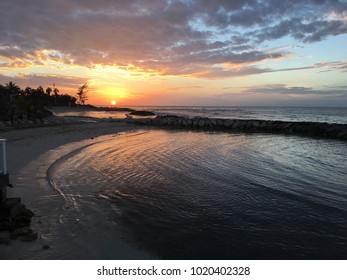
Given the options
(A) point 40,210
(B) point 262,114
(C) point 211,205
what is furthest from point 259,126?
(B) point 262,114

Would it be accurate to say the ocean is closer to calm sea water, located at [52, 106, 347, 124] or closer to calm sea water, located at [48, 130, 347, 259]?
calm sea water, located at [48, 130, 347, 259]

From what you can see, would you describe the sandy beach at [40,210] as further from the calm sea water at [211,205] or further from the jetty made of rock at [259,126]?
the jetty made of rock at [259,126]

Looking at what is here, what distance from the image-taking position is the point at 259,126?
36.6m

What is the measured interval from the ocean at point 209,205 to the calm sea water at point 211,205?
0.02 meters

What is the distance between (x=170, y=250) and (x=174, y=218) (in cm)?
154

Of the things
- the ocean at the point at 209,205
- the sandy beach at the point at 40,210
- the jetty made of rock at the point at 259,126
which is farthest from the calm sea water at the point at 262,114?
the ocean at the point at 209,205

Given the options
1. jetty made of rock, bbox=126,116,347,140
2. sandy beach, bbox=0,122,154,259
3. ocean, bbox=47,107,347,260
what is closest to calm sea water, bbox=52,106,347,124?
jetty made of rock, bbox=126,116,347,140

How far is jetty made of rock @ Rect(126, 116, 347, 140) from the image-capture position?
99.0 ft

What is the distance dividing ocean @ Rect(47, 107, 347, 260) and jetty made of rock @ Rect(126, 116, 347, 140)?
18578 mm

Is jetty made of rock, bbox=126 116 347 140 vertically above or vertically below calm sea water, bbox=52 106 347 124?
below

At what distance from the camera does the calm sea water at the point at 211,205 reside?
18.1 feet

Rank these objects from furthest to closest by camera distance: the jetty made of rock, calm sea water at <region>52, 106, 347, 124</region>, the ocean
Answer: calm sea water at <region>52, 106, 347, 124</region>, the jetty made of rock, the ocean

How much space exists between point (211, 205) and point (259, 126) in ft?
101
